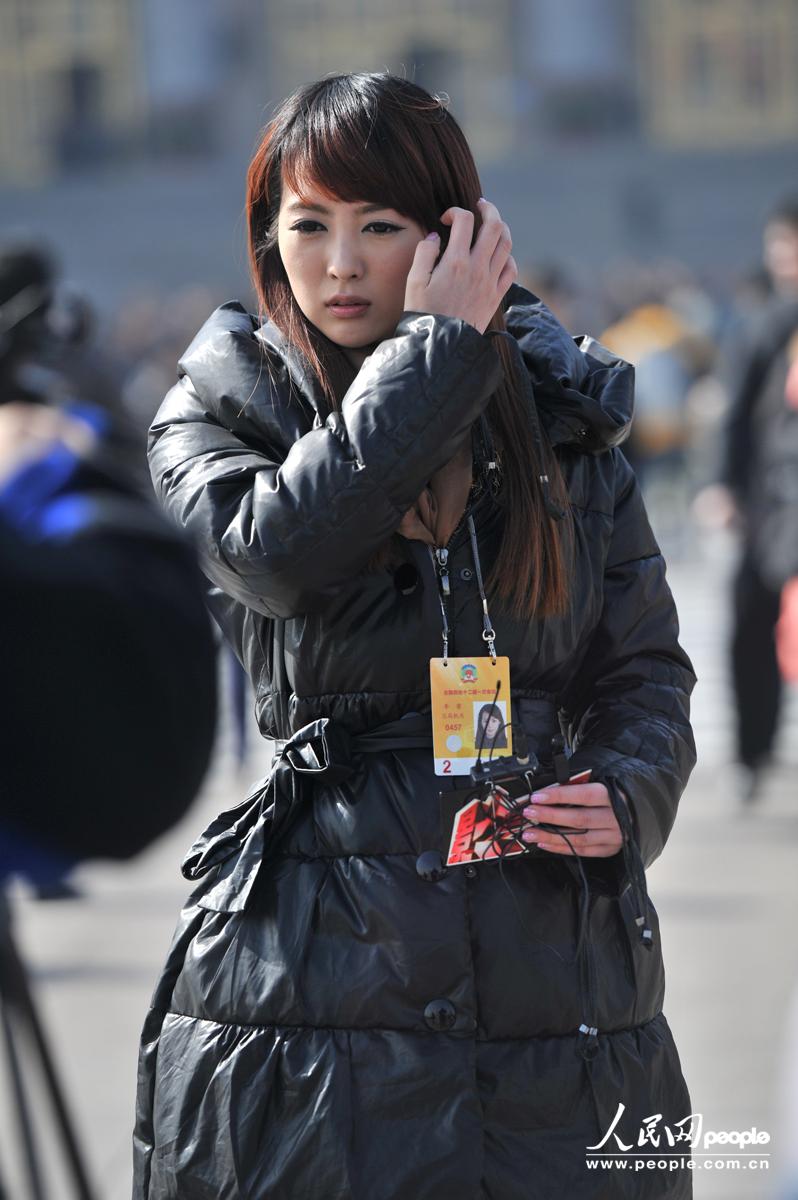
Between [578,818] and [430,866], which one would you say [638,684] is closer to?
[578,818]

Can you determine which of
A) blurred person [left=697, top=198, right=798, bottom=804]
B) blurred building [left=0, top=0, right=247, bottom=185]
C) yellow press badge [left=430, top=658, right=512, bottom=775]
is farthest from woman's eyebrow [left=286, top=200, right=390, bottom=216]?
blurred building [left=0, top=0, right=247, bottom=185]

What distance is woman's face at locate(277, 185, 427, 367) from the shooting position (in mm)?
2350

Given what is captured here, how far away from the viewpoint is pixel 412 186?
2346 millimetres

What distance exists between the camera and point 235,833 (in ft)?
7.50

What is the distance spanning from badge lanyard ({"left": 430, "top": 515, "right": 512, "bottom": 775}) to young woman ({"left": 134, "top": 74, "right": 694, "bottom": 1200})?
0.01m

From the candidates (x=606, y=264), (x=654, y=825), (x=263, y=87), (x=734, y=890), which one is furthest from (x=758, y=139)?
(x=654, y=825)

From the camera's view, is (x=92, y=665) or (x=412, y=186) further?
(x=412, y=186)

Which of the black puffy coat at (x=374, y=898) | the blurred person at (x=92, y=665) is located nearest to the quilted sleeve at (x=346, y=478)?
the black puffy coat at (x=374, y=898)

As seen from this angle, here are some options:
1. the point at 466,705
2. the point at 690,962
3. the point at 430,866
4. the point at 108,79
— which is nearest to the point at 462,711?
the point at 466,705

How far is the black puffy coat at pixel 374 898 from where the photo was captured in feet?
7.04

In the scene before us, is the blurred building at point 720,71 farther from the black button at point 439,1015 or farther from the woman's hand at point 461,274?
the black button at point 439,1015

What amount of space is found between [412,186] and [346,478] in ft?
1.41

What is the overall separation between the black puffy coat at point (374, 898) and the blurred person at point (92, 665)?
0.69 meters

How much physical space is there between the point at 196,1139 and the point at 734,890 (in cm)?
381
